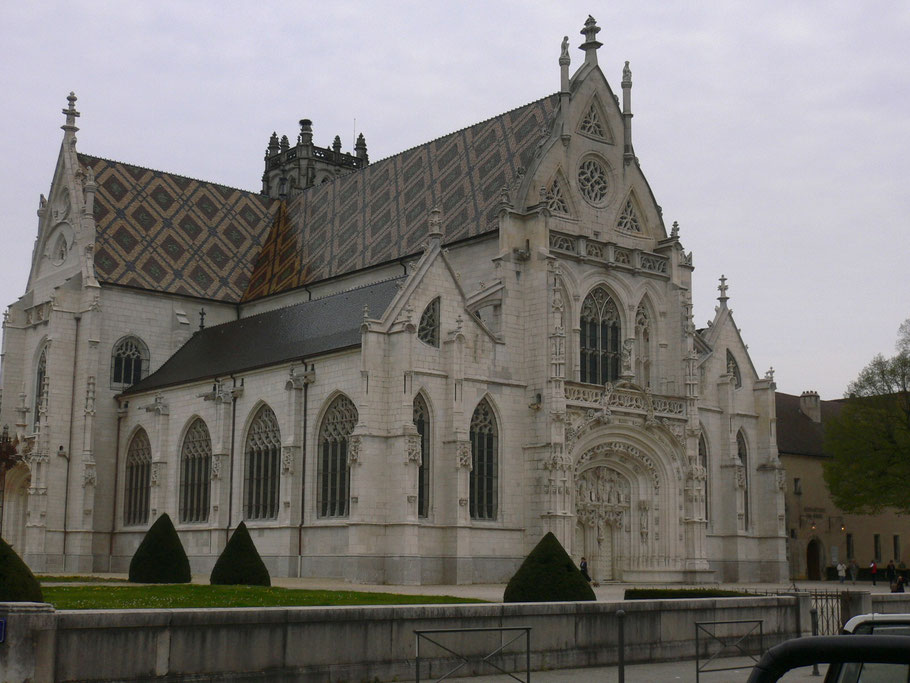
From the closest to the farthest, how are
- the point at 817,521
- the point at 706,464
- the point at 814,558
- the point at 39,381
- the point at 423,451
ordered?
the point at 423,451
the point at 706,464
the point at 39,381
the point at 814,558
the point at 817,521

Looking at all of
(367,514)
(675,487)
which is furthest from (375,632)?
(675,487)

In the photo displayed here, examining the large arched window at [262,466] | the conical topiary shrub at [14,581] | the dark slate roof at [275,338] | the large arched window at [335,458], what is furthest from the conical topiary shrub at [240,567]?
the conical topiary shrub at [14,581]

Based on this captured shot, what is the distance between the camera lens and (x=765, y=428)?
46.2 m

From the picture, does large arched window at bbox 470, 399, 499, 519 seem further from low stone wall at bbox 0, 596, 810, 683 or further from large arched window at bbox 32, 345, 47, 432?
large arched window at bbox 32, 345, 47, 432

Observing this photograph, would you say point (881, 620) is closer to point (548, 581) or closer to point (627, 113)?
point (548, 581)

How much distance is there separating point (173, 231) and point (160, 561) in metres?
25.2

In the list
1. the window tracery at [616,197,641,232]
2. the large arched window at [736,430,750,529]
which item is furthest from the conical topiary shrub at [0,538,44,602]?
the large arched window at [736,430,750,529]

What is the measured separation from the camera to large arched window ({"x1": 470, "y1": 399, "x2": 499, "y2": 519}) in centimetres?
3638

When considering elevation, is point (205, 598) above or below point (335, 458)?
below

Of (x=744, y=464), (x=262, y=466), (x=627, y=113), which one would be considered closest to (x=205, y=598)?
(x=262, y=466)

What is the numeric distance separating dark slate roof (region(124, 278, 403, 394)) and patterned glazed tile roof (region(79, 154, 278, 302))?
3325 millimetres

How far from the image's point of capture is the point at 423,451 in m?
35.4

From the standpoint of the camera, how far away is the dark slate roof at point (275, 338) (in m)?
38.1

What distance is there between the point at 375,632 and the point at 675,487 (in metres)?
26.9
